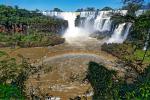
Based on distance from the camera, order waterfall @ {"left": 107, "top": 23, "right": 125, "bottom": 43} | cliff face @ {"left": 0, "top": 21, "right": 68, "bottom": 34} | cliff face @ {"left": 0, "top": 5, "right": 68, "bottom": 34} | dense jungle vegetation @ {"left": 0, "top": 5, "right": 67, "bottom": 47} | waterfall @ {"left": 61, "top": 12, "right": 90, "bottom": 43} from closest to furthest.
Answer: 1. waterfall @ {"left": 107, "top": 23, "right": 125, "bottom": 43}
2. dense jungle vegetation @ {"left": 0, "top": 5, "right": 67, "bottom": 47}
3. cliff face @ {"left": 0, "top": 21, "right": 68, "bottom": 34}
4. cliff face @ {"left": 0, "top": 5, "right": 68, "bottom": 34}
5. waterfall @ {"left": 61, "top": 12, "right": 90, "bottom": 43}

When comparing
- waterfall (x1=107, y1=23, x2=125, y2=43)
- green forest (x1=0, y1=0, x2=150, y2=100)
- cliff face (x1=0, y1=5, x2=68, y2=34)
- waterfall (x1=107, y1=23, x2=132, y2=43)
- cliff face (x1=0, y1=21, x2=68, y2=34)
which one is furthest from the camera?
cliff face (x1=0, y1=5, x2=68, y2=34)

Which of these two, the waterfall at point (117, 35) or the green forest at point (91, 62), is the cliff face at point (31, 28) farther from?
the waterfall at point (117, 35)

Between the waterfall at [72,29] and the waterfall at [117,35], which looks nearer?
the waterfall at [117,35]

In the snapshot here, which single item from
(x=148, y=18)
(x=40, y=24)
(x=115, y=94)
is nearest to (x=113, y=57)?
(x=148, y=18)

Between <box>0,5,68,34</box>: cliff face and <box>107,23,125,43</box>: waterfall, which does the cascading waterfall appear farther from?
<box>0,5,68,34</box>: cliff face

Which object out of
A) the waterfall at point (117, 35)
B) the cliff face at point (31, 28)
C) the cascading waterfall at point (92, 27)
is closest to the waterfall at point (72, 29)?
the cascading waterfall at point (92, 27)

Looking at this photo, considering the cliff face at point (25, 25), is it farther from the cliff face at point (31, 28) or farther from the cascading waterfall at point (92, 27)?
the cascading waterfall at point (92, 27)

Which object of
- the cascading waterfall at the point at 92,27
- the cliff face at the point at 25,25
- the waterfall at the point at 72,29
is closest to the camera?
the cascading waterfall at the point at 92,27

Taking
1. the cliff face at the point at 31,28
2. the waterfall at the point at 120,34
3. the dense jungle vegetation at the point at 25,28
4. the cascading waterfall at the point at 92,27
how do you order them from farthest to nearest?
the cliff face at the point at 31,28 < the dense jungle vegetation at the point at 25,28 < the cascading waterfall at the point at 92,27 < the waterfall at the point at 120,34

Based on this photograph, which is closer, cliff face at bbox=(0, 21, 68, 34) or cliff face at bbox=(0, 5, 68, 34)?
cliff face at bbox=(0, 21, 68, 34)

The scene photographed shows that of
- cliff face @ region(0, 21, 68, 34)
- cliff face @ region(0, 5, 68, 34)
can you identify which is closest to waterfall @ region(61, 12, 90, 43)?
cliff face @ region(0, 5, 68, 34)

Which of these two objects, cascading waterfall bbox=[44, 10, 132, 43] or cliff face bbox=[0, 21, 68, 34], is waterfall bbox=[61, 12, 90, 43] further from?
cliff face bbox=[0, 21, 68, 34]

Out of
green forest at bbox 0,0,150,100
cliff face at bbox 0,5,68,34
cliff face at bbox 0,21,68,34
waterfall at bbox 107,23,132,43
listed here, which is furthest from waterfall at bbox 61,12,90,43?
waterfall at bbox 107,23,132,43
